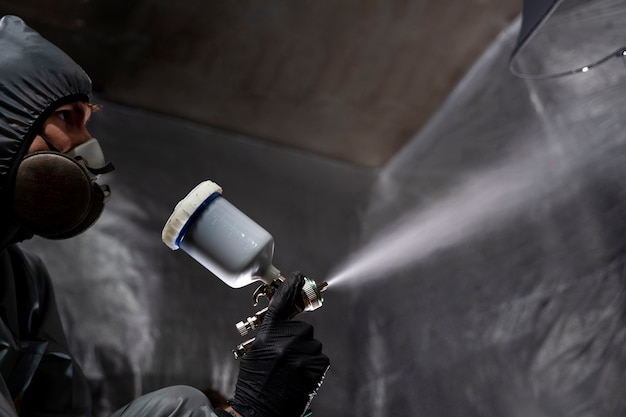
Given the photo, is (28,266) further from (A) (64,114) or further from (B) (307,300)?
(B) (307,300)

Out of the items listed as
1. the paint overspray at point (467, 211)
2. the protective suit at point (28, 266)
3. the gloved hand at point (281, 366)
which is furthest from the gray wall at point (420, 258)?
the gloved hand at point (281, 366)

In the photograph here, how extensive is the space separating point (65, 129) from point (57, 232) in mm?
213

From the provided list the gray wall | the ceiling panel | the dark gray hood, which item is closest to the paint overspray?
the gray wall

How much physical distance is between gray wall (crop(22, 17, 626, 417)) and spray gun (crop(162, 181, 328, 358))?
47 cm

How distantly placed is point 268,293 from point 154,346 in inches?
21.1

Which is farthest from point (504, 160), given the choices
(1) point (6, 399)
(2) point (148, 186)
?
(1) point (6, 399)

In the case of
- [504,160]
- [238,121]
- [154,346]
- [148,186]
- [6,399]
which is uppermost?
[238,121]

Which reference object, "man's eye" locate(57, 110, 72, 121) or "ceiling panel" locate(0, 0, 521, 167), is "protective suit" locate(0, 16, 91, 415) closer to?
"man's eye" locate(57, 110, 72, 121)

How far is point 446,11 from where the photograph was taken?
5.63 ft

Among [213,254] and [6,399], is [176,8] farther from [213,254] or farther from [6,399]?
[6,399]

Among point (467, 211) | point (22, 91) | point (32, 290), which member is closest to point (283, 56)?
point (467, 211)

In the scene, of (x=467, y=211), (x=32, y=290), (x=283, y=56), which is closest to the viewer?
(x=32, y=290)

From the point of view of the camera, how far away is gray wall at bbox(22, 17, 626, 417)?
121 cm

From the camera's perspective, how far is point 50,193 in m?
1.10
